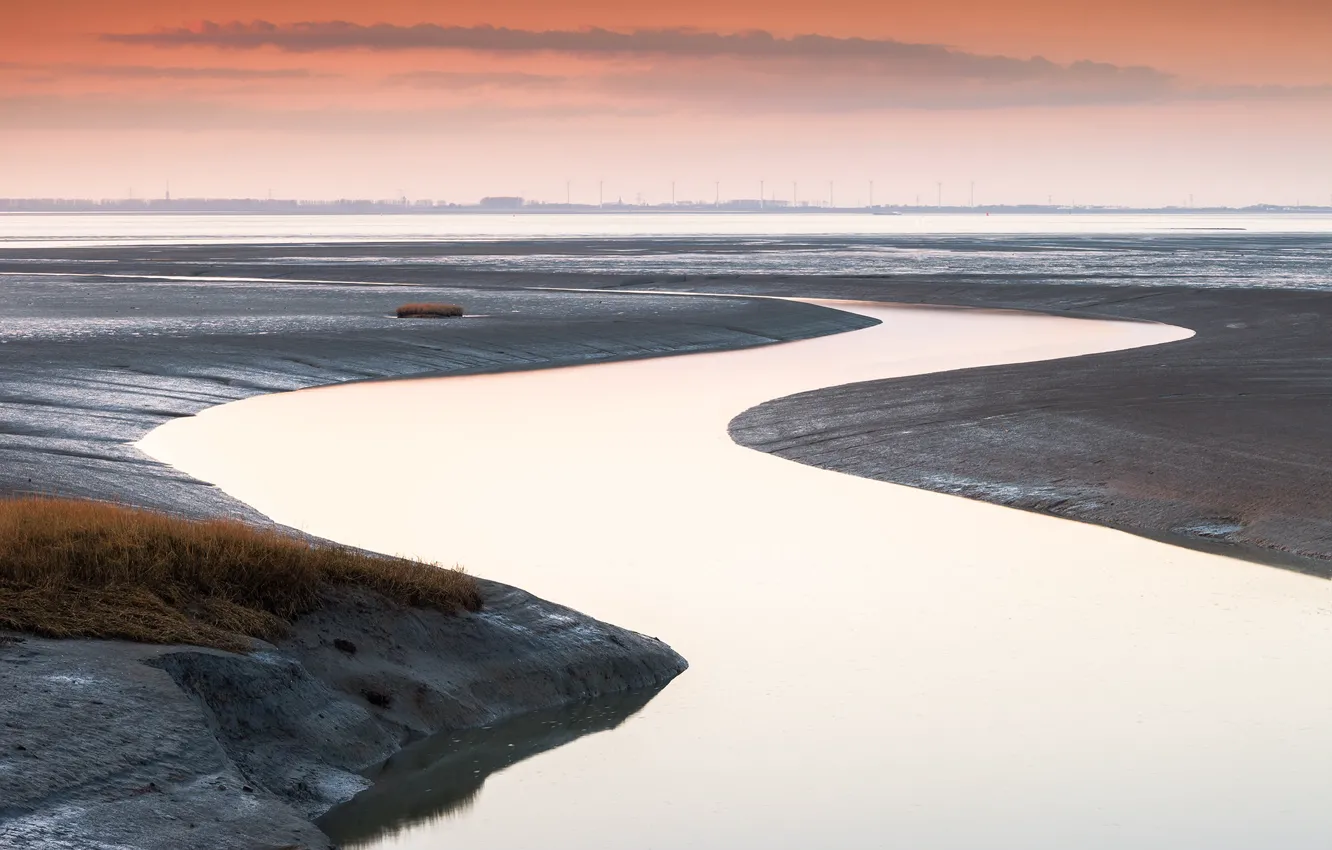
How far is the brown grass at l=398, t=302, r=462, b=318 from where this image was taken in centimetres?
4781

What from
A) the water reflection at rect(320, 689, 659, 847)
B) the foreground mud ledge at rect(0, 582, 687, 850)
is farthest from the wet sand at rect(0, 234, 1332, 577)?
the water reflection at rect(320, 689, 659, 847)

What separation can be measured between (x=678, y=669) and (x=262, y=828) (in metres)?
5.05

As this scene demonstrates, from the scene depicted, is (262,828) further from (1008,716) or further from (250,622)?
(1008,716)

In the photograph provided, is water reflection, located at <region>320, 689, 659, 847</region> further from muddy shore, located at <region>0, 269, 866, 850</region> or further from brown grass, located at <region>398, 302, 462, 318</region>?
brown grass, located at <region>398, 302, 462, 318</region>

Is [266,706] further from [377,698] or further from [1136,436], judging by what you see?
[1136,436]

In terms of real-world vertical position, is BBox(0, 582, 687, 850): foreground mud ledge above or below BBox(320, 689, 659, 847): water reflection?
above

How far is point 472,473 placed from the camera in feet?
76.6

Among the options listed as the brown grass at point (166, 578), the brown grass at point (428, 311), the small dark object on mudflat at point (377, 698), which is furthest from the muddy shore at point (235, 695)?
the brown grass at point (428, 311)

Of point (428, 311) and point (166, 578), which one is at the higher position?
point (166, 578)

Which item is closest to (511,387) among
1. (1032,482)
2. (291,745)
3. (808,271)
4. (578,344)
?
(578,344)

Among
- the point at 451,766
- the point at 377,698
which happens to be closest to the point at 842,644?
the point at 451,766

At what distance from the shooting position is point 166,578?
11.8 meters

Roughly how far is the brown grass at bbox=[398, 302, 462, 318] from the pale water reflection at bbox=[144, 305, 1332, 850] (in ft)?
67.6

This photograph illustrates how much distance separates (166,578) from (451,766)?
257 cm
